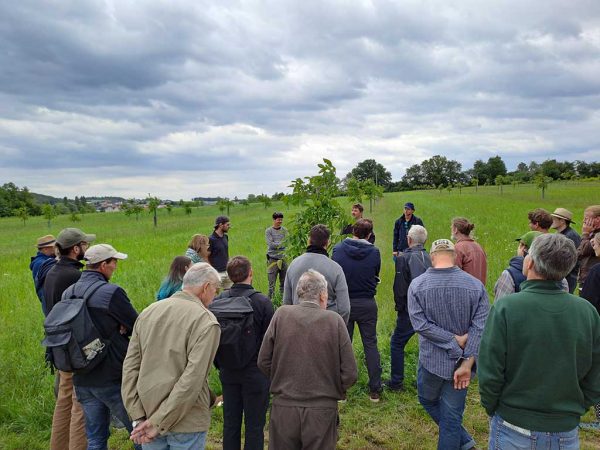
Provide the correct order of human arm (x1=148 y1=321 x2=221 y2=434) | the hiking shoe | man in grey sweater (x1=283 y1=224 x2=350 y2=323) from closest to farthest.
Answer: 1. human arm (x1=148 y1=321 x2=221 y2=434)
2. the hiking shoe
3. man in grey sweater (x1=283 y1=224 x2=350 y2=323)

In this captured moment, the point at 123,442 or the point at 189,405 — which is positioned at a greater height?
the point at 189,405

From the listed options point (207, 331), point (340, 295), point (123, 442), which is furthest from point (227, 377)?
point (123, 442)

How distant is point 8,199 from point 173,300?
351 feet

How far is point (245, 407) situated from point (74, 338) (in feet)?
5.05

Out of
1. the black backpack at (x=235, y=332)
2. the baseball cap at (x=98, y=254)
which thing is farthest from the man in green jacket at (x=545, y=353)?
the baseball cap at (x=98, y=254)

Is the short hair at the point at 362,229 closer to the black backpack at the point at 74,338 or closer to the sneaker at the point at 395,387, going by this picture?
the sneaker at the point at 395,387

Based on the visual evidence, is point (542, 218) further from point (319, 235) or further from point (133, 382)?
point (133, 382)

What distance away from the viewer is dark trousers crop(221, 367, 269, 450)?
3531 millimetres

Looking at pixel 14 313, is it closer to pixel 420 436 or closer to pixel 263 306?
pixel 263 306

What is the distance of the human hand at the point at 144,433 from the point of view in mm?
2818

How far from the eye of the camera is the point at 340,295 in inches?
177

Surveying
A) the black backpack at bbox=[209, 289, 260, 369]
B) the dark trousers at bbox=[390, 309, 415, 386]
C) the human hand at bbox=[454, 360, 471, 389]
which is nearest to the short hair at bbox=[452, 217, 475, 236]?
the dark trousers at bbox=[390, 309, 415, 386]

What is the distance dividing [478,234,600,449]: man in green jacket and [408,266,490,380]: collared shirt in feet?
2.86

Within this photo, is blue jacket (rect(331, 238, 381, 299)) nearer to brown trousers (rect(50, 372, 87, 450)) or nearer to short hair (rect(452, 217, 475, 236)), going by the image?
short hair (rect(452, 217, 475, 236))
